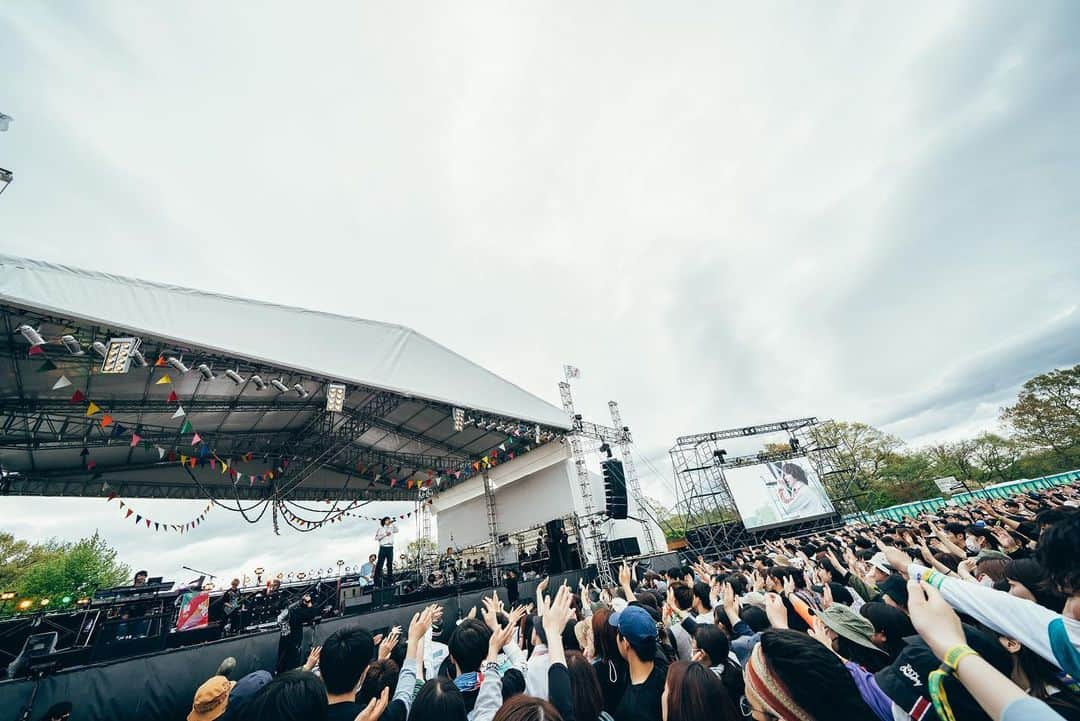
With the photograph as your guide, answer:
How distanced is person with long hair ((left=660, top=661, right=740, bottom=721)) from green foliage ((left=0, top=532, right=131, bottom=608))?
26.7 m

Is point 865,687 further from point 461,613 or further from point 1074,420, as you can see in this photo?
point 1074,420

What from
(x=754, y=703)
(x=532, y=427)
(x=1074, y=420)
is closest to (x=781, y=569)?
(x=754, y=703)

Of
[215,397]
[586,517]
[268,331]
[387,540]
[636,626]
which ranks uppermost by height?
[215,397]

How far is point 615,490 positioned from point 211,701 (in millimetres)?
10557

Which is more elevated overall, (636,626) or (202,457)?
(202,457)

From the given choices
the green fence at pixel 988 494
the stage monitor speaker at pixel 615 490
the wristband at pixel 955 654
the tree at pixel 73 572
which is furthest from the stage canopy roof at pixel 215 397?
the green fence at pixel 988 494

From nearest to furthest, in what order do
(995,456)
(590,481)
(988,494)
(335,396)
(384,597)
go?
(335,396) < (384,597) < (590,481) < (988,494) < (995,456)

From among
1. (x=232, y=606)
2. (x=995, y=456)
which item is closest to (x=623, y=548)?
(x=232, y=606)

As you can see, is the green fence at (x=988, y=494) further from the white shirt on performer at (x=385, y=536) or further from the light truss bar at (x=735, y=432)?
the white shirt on performer at (x=385, y=536)

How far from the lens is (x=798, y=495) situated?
14.4 m

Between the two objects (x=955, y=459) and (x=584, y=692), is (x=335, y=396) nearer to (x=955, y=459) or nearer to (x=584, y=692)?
(x=584, y=692)

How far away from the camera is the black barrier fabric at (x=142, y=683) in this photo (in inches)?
131

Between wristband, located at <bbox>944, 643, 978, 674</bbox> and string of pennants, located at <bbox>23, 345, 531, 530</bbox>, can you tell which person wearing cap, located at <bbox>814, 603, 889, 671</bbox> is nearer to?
wristband, located at <bbox>944, 643, 978, 674</bbox>

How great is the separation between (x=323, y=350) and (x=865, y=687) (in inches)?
310
